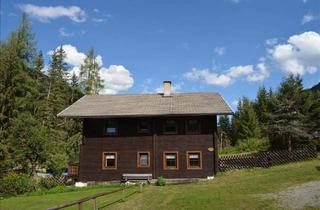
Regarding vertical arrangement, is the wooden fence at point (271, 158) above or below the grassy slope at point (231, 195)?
above

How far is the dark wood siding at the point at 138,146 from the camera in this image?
101 feet

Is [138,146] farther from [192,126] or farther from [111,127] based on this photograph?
[192,126]

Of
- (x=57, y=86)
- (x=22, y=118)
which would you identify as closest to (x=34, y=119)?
(x=22, y=118)

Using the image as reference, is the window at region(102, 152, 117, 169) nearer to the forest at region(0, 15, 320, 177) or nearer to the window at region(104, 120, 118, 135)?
the window at region(104, 120, 118, 135)

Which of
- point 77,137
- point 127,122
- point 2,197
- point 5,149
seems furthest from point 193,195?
point 77,137

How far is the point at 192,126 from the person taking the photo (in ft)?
103

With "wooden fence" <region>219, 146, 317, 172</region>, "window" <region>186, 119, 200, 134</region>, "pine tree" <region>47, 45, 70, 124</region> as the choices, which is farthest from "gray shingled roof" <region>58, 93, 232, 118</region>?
"pine tree" <region>47, 45, 70, 124</region>

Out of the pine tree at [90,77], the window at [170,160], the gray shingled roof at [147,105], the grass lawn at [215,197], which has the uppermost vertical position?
the pine tree at [90,77]

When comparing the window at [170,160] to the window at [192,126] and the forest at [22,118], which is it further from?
the forest at [22,118]

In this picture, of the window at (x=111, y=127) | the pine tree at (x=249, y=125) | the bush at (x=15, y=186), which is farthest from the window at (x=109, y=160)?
the pine tree at (x=249, y=125)

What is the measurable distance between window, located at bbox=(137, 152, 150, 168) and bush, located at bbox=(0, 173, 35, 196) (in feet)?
28.3

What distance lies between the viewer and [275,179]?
22609 mm

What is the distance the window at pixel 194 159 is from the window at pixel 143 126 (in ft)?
13.2

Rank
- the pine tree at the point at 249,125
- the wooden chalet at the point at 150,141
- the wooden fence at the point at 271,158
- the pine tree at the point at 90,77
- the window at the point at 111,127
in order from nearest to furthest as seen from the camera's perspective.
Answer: the wooden fence at the point at 271,158 → the wooden chalet at the point at 150,141 → the window at the point at 111,127 → the pine tree at the point at 90,77 → the pine tree at the point at 249,125
